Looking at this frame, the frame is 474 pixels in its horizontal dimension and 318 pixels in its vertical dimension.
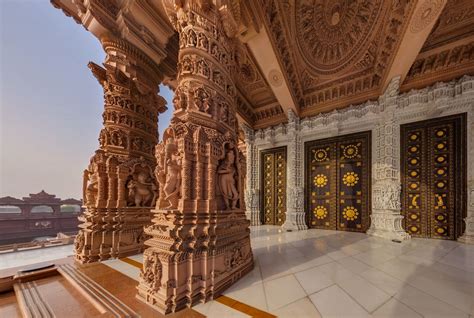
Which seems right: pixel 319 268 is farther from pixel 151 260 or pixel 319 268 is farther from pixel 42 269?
A: pixel 42 269

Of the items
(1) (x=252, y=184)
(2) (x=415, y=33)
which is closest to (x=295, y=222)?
(1) (x=252, y=184)

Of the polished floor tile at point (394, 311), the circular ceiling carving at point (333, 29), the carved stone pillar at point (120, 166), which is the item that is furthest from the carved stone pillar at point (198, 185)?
the circular ceiling carving at point (333, 29)

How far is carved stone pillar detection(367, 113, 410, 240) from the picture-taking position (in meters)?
6.53

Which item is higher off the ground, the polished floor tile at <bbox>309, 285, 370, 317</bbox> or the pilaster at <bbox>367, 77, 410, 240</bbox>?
the pilaster at <bbox>367, 77, 410, 240</bbox>

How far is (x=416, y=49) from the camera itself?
17.8 feet

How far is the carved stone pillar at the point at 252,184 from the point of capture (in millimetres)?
10156

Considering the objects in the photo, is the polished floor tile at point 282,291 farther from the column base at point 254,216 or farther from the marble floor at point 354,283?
the column base at point 254,216

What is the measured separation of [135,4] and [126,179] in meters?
4.96

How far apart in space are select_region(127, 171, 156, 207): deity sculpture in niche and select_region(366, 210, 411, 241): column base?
868cm

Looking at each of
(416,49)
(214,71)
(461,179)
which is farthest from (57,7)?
(461,179)

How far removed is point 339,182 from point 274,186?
3423 millimetres

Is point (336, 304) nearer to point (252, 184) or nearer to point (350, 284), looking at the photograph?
point (350, 284)

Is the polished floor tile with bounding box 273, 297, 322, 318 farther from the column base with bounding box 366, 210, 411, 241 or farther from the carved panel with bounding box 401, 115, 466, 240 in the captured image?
the carved panel with bounding box 401, 115, 466, 240

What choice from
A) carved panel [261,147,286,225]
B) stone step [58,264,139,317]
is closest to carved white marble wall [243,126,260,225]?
carved panel [261,147,286,225]
